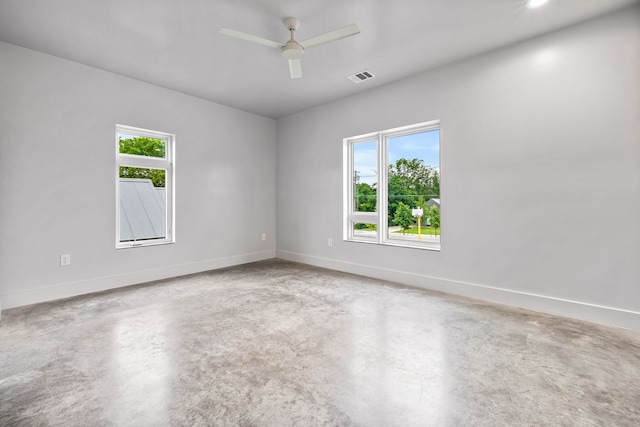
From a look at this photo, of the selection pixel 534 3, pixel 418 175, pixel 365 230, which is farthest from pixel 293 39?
pixel 365 230

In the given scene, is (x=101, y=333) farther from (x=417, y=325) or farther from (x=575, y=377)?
(x=575, y=377)

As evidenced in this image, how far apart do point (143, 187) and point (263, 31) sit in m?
2.87

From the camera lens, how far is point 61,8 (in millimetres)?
2578

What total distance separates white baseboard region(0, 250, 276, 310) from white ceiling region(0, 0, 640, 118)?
8.89 feet

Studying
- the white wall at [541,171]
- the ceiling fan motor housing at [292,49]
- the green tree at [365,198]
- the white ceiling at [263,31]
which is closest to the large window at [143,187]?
the white ceiling at [263,31]

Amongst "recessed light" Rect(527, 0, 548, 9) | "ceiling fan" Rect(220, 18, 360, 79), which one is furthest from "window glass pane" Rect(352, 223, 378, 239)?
"recessed light" Rect(527, 0, 548, 9)

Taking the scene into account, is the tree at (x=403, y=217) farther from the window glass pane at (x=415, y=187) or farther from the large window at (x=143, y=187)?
the large window at (x=143, y=187)

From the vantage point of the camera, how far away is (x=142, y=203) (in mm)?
4301

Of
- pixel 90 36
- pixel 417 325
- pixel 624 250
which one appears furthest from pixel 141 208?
pixel 624 250

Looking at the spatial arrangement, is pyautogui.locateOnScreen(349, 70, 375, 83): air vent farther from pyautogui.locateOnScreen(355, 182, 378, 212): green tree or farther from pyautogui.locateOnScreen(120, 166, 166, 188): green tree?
pyautogui.locateOnScreen(120, 166, 166, 188): green tree

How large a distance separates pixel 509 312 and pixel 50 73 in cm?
574

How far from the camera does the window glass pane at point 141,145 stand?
13.4ft

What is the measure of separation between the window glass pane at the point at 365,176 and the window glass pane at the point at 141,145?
3096 millimetres

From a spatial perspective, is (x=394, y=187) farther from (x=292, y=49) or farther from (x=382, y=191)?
(x=292, y=49)
